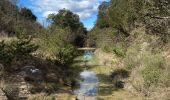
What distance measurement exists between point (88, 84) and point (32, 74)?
589cm

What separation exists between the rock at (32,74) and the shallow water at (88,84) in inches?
118

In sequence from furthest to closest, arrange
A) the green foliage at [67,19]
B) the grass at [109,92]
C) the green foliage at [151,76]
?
the green foliage at [67,19] < the grass at [109,92] < the green foliage at [151,76]

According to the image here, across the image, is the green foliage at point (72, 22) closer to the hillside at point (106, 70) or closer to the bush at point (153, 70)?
the hillside at point (106, 70)

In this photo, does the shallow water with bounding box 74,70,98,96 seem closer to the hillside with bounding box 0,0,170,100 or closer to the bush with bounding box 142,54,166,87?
the hillside with bounding box 0,0,170,100

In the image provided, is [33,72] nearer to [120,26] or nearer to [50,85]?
[50,85]

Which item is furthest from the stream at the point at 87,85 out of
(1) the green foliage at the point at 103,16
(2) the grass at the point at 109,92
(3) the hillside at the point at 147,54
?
(1) the green foliage at the point at 103,16

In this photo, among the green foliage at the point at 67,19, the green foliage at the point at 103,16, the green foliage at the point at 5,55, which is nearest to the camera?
the green foliage at the point at 5,55

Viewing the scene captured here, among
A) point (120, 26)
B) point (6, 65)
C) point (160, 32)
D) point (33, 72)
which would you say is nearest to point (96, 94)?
point (33, 72)

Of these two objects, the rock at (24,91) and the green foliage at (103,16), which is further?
the green foliage at (103,16)

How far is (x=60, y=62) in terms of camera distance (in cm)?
3684

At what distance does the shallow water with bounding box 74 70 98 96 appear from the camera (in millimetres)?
26203

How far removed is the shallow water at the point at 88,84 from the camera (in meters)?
26.2

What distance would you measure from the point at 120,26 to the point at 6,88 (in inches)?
1077

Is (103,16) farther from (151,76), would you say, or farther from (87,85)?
(151,76)
